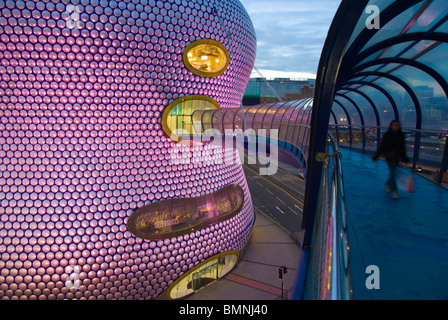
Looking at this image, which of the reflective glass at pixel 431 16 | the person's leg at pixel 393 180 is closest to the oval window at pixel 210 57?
the reflective glass at pixel 431 16

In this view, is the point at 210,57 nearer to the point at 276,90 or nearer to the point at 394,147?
the point at 394,147

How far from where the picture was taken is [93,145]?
958 centimetres

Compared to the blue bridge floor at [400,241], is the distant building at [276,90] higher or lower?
higher

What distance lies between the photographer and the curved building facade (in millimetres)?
9156

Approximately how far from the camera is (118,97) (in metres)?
9.80

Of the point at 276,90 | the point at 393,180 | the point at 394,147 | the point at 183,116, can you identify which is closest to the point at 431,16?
the point at 394,147

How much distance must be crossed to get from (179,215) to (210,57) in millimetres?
6054

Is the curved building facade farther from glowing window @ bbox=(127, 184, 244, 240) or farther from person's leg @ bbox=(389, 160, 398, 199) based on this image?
person's leg @ bbox=(389, 160, 398, 199)

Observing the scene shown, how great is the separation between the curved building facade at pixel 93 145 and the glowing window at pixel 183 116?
0.30 feet

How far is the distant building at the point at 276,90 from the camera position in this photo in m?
63.8

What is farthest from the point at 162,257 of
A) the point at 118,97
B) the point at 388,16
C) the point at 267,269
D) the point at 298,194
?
the point at 298,194

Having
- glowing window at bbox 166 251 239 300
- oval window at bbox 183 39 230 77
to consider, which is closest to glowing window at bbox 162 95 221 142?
oval window at bbox 183 39 230 77

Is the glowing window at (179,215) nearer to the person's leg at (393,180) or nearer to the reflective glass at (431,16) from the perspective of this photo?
the person's leg at (393,180)
